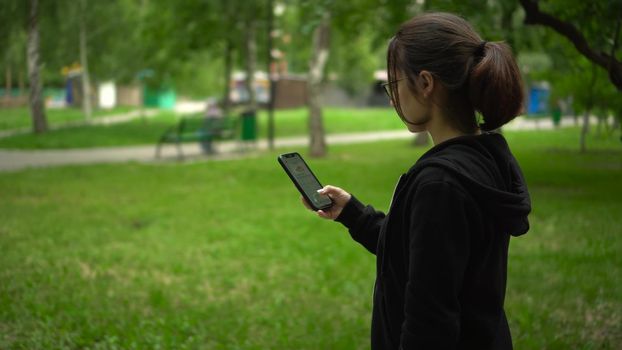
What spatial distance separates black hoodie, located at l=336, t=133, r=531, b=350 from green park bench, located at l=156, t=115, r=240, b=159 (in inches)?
613

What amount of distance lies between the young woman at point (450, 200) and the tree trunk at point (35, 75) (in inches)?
428

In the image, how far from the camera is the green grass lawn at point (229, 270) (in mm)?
4738

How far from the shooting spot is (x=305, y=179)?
2.29 metres

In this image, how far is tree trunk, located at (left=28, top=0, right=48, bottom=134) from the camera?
1188cm

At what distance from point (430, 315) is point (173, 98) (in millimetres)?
51914

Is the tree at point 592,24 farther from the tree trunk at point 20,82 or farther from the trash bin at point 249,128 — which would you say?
the trash bin at point 249,128

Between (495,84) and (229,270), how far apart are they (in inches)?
196

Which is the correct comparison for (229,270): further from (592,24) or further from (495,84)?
(495,84)

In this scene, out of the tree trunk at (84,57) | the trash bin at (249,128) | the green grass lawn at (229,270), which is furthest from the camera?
the trash bin at (249,128)

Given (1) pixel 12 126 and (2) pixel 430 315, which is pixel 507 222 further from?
(1) pixel 12 126

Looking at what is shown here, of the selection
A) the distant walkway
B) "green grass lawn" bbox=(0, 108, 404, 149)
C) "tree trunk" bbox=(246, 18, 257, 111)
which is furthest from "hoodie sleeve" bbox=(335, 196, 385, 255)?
"tree trunk" bbox=(246, 18, 257, 111)

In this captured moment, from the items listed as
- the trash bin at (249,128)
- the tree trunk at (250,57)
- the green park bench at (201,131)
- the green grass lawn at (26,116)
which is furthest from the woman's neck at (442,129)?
the tree trunk at (250,57)

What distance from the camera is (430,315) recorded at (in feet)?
5.70

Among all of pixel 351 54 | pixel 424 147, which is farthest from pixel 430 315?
pixel 351 54
